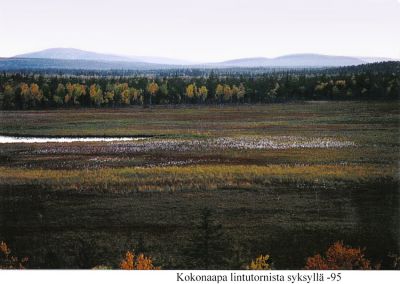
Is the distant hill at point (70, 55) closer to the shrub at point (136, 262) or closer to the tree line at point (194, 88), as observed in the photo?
the tree line at point (194, 88)

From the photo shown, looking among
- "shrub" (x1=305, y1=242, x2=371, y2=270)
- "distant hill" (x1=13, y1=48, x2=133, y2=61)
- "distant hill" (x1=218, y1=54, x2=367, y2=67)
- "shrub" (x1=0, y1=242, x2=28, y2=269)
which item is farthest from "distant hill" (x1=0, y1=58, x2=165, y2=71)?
"shrub" (x1=305, y1=242, x2=371, y2=270)

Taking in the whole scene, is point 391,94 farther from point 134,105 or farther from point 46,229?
point 46,229

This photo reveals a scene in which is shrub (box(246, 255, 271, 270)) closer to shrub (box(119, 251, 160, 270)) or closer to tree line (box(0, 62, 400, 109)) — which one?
shrub (box(119, 251, 160, 270))

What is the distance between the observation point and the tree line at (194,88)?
15.0 metres

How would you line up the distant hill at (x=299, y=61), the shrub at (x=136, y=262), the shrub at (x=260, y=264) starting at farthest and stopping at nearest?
1. the distant hill at (x=299, y=61)
2. the shrub at (x=136, y=262)
3. the shrub at (x=260, y=264)

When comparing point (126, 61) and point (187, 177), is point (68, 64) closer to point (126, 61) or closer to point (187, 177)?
point (126, 61)

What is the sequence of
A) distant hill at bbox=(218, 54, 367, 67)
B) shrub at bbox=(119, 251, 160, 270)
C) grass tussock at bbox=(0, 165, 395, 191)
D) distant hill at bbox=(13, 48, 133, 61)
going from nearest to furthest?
1. shrub at bbox=(119, 251, 160, 270)
2. grass tussock at bbox=(0, 165, 395, 191)
3. distant hill at bbox=(218, 54, 367, 67)
4. distant hill at bbox=(13, 48, 133, 61)

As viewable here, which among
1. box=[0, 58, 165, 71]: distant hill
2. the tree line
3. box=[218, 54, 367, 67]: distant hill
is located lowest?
the tree line

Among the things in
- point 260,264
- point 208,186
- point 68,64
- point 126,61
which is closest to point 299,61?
point 208,186

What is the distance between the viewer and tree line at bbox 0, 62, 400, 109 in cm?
1503

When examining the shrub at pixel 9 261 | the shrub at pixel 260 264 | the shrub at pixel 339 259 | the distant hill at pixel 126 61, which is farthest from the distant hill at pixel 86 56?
the shrub at pixel 339 259

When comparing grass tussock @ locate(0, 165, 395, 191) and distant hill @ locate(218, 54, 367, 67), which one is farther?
distant hill @ locate(218, 54, 367, 67)
